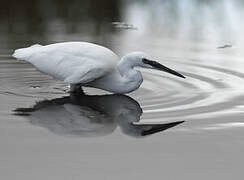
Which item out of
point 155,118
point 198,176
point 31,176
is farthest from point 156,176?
point 155,118

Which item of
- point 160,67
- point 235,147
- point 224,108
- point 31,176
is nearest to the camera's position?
point 31,176

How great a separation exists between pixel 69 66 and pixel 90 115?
0.92m

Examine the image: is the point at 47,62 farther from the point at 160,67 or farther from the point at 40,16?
the point at 40,16

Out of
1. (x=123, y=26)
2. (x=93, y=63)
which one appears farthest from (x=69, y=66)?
(x=123, y=26)

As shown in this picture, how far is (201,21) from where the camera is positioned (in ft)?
49.1

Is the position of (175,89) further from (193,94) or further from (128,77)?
(128,77)

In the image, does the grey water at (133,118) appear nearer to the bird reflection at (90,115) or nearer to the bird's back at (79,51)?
the bird reflection at (90,115)

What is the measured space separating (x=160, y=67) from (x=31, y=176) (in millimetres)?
3066

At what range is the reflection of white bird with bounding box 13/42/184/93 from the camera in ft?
25.8

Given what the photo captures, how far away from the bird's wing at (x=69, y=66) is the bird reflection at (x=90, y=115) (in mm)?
265

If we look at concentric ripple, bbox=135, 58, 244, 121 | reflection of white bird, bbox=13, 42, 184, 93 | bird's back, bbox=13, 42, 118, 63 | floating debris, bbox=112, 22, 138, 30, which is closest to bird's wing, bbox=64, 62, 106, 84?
reflection of white bird, bbox=13, 42, 184, 93

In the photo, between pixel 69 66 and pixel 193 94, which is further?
pixel 193 94

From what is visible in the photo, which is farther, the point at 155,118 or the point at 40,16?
the point at 40,16

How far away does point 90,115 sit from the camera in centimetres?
726
